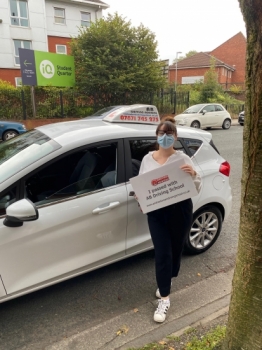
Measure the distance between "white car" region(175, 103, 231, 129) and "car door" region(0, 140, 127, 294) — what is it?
43.5ft

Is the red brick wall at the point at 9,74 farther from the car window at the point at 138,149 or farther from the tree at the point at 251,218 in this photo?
the tree at the point at 251,218

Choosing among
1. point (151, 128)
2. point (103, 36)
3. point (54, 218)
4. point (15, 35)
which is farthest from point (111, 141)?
point (15, 35)

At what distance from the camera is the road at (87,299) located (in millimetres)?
2332

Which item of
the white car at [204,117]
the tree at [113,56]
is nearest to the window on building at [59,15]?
the tree at [113,56]

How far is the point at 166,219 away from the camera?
7.73 feet

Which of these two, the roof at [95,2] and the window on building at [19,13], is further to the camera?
the roof at [95,2]

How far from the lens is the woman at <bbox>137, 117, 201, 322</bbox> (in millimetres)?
2334

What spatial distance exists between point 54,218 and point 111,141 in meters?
0.90

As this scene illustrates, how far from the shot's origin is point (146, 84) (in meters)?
17.7

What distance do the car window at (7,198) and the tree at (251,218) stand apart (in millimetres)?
1686

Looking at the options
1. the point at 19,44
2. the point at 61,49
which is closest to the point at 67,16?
the point at 61,49

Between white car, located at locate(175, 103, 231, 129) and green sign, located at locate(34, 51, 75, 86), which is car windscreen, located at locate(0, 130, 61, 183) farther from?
green sign, located at locate(34, 51, 75, 86)

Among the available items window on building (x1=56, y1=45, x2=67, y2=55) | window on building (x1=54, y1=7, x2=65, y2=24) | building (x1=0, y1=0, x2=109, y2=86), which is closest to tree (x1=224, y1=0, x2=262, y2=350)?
building (x1=0, y1=0, x2=109, y2=86)

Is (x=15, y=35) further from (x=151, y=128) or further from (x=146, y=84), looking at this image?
(x=151, y=128)
